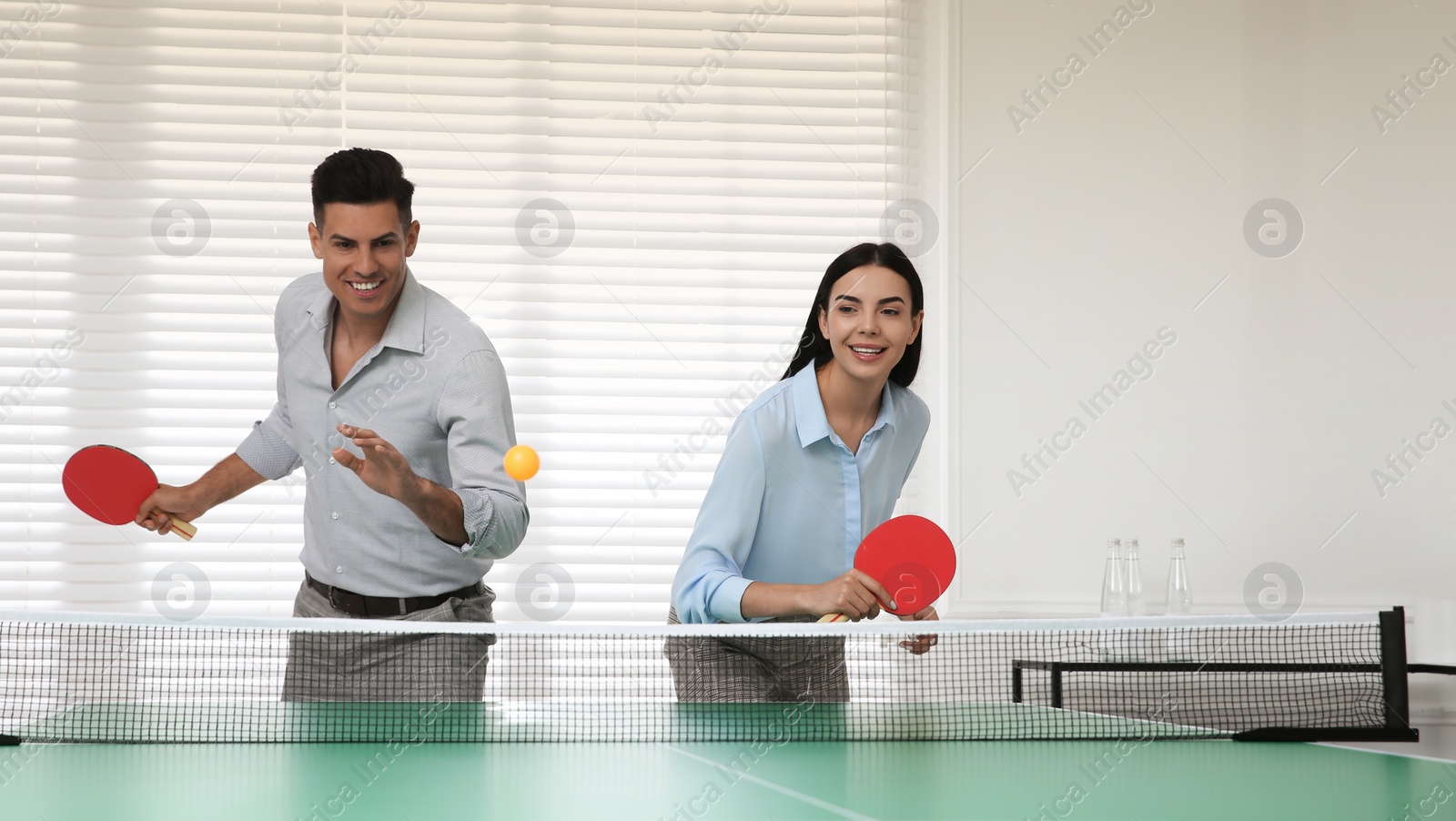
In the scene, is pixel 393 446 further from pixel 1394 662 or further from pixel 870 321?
pixel 1394 662

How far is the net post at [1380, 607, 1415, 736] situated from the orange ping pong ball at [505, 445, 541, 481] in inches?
67.0

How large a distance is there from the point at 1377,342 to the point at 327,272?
157 inches

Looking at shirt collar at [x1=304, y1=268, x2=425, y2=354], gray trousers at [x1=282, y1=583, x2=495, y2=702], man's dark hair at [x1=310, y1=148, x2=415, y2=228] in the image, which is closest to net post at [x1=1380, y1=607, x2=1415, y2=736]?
gray trousers at [x1=282, y1=583, x2=495, y2=702]

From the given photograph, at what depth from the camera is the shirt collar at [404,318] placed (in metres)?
2.73

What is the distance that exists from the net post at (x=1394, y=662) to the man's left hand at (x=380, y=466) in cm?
194

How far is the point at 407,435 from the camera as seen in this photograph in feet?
8.92

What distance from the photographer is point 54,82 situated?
444 centimetres

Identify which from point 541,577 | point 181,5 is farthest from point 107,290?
point 541,577

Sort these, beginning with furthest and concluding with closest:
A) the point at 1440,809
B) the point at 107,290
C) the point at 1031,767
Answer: the point at 107,290 → the point at 1031,767 → the point at 1440,809

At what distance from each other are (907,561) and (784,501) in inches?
15.6

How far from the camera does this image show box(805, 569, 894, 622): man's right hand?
237 cm

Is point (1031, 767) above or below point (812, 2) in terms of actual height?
below

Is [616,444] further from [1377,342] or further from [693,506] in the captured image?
[1377,342]

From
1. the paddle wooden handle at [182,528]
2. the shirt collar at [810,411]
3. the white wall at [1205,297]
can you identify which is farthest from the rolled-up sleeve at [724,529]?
the white wall at [1205,297]
